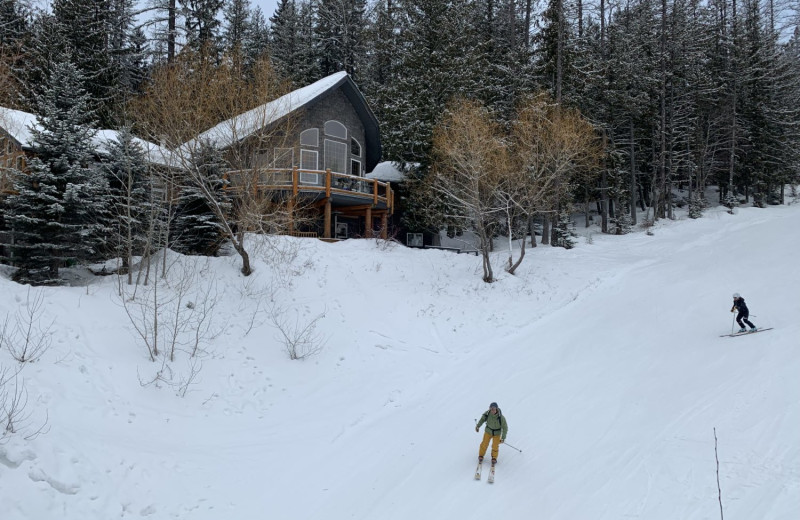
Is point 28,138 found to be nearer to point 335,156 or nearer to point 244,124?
point 244,124

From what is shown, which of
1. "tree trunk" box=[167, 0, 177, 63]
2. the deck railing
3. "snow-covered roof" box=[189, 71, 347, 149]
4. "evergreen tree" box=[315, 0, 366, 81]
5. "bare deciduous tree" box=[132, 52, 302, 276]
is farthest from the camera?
"evergreen tree" box=[315, 0, 366, 81]

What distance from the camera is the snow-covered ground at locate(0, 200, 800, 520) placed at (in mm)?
7004

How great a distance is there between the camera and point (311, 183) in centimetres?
2195

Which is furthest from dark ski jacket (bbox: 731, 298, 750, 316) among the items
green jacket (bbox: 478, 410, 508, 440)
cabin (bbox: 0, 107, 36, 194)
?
cabin (bbox: 0, 107, 36, 194)

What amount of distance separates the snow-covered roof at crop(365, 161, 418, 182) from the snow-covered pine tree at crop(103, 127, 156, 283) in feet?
47.2

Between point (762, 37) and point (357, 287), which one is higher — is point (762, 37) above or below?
above

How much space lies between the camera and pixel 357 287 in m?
16.6

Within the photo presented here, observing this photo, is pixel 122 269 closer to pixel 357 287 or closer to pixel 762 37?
pixel 357 287

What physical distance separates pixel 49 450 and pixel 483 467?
22.8ft

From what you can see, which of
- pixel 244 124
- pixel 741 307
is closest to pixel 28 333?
pixel 244 124

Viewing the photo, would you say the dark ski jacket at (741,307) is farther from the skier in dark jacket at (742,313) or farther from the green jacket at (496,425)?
the green jacket at (496,425)

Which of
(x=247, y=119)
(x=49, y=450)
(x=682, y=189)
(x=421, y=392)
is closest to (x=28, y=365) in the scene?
(x=49, y=450)

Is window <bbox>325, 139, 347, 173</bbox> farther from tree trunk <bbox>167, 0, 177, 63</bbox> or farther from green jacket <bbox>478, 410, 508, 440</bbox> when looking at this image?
green jacket <bbox>478, 410, 508, 440</bbox>

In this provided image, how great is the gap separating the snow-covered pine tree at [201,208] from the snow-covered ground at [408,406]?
137 cm
